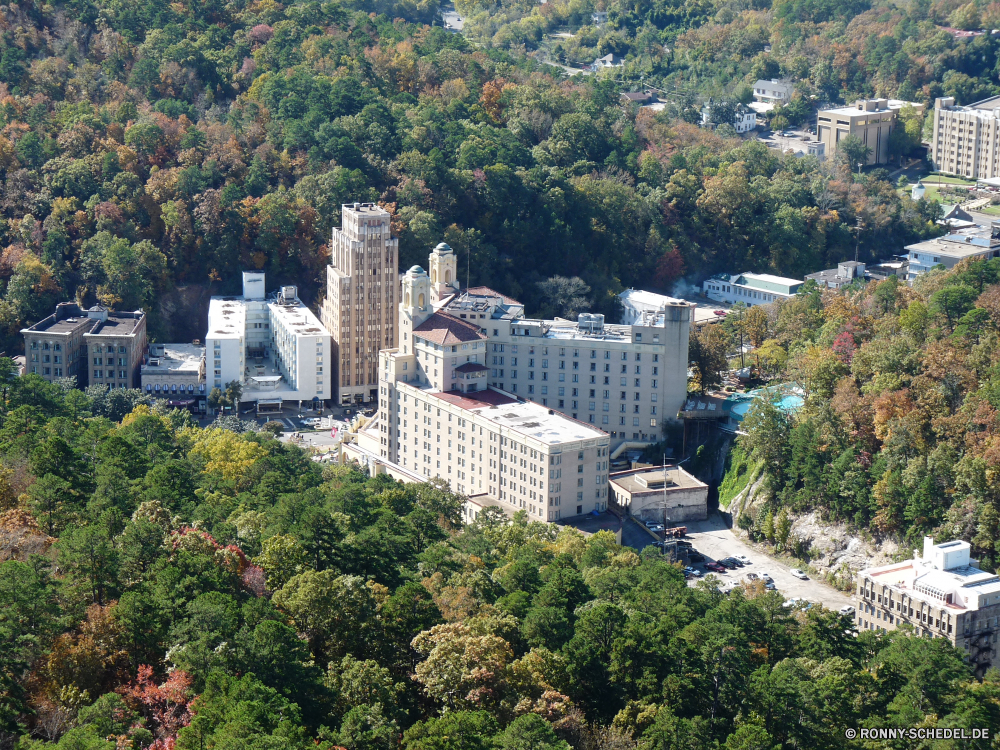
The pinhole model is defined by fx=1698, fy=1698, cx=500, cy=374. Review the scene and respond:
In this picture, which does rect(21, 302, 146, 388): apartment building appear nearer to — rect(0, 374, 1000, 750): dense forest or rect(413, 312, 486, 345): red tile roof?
rect(413, 312, 486, 345): red tile roof

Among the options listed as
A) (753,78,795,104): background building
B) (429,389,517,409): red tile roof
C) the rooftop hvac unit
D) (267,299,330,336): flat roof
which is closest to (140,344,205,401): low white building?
(267,299,330,336): flat roof

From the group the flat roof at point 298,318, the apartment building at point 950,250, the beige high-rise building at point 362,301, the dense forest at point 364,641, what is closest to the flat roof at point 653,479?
the dense forest at point 364,641

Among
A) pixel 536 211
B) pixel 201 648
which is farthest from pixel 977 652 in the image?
pixel 536 211

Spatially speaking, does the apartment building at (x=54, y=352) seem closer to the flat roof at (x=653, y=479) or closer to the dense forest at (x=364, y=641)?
the dense forest at (x=364, y=641)

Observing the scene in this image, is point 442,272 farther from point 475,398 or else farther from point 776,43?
point 776,43

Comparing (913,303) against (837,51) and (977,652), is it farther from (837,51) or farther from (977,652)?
(837,51)

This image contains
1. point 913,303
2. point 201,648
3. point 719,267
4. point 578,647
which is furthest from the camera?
point 719,267
